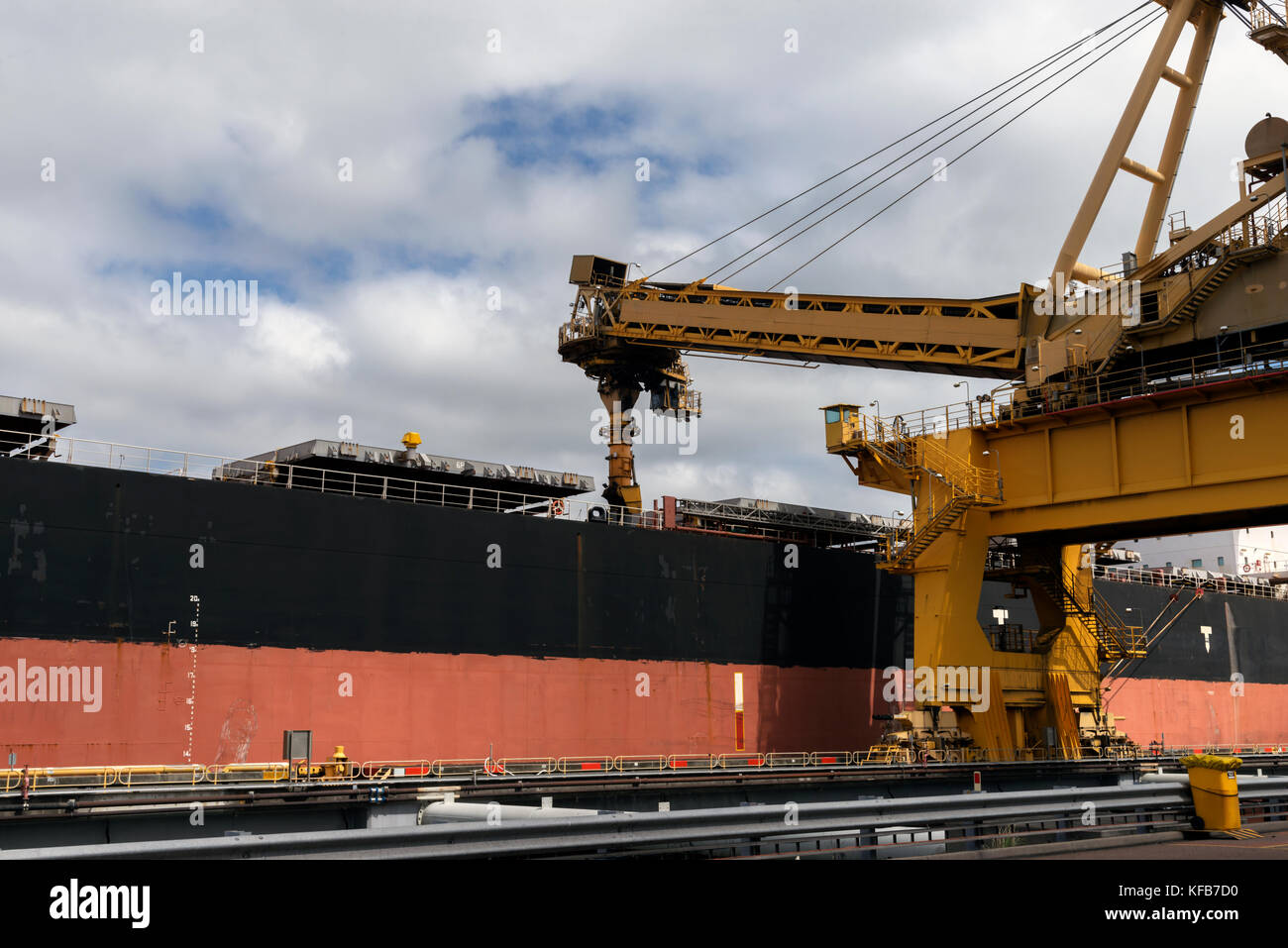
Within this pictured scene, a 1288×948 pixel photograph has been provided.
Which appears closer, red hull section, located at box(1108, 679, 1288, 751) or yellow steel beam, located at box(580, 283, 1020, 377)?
yellow steel beam, located at box(580, 283, 1020, 377)

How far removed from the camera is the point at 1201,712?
58.6 meters

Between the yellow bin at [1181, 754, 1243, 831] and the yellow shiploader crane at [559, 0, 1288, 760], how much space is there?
649 inches

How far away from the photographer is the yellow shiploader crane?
30.2 meters

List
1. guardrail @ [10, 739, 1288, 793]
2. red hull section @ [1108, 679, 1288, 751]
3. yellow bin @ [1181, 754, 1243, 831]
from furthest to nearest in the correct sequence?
red hull section @ [1108, 679, 1288, 751]
guardrail @ [10, 739, 1288, 793]
yellow bin @ [1181, 754, 1243, 831]

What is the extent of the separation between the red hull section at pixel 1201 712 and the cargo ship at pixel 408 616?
15889 millimetres

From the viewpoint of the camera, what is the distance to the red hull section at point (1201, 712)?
55.0 meters

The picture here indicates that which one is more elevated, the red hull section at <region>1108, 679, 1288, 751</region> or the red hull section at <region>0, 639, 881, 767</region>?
the red hull section at <region>0, 639, 881, 767</region>

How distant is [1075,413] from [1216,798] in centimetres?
1896
